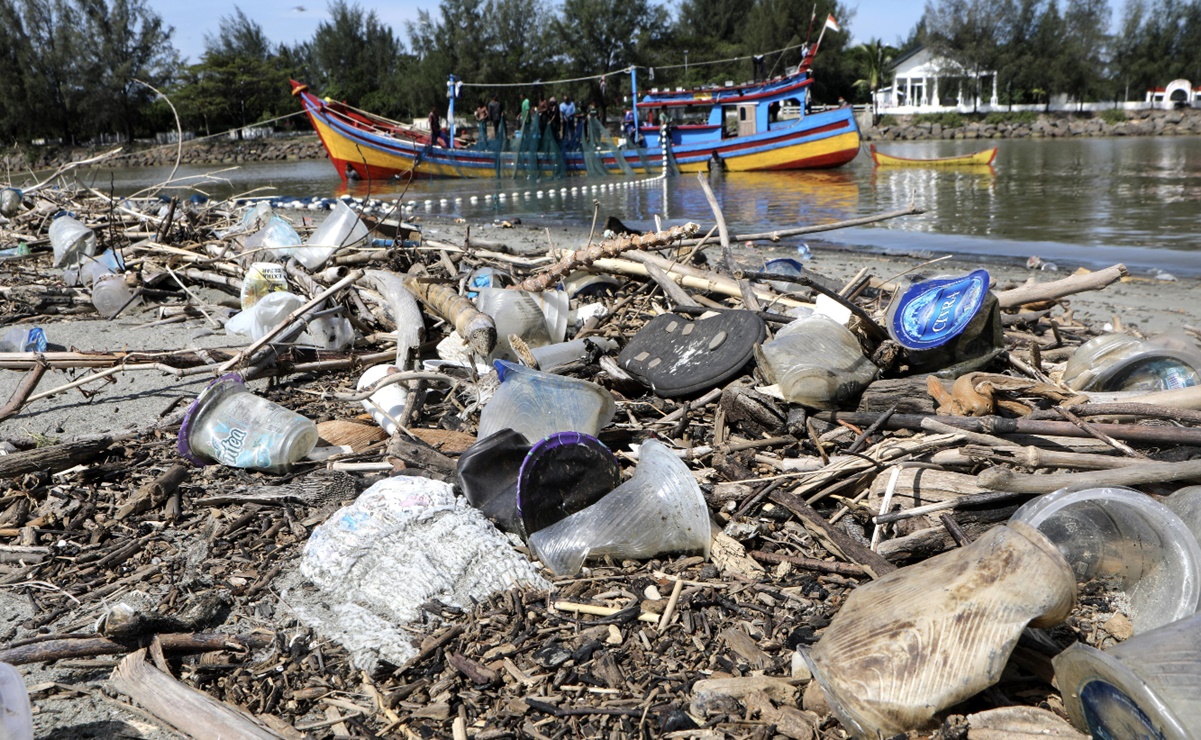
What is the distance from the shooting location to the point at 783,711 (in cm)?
172

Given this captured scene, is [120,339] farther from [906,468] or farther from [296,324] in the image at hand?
[906,468]

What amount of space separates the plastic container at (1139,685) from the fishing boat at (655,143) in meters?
21.1

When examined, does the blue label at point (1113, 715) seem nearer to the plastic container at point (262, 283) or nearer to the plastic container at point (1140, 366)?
the plastic container at point (1140, 366)

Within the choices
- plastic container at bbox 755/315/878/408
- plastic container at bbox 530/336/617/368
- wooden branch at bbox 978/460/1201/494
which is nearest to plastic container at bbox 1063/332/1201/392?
plastic container at bbox 755/315/878/408

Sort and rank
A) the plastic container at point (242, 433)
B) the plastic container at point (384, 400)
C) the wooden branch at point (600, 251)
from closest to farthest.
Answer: the plastic container at point (242, 433), the plastic container at point (384, 400), the wooden branch at point (600, 251)

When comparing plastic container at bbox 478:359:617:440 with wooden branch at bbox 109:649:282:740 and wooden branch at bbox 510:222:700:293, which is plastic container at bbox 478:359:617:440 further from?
wooden branch at bbox 510:222:700:293

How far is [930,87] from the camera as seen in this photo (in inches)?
2276

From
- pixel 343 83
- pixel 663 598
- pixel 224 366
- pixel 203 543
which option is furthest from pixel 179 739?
pixel 343 83

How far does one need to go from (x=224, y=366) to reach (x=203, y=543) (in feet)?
4.65

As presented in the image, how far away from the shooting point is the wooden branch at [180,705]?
169 centimetres

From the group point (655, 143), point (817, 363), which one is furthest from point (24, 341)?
point (655, 143)

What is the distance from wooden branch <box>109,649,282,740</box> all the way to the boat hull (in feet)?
69.1

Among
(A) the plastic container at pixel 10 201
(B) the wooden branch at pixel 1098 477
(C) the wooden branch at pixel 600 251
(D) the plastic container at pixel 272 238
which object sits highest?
(A) the plastic container at pixel 10 201

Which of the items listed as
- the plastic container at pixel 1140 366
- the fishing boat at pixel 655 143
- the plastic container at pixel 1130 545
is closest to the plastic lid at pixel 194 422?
the plastic container at pixel 1130 545
